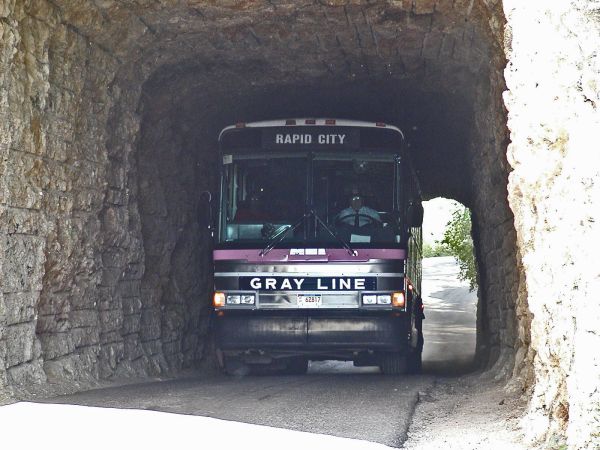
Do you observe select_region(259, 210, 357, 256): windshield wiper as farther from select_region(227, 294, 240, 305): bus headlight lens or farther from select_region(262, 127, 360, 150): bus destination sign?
select_region(262, 127, 360, 150): bus destination sign

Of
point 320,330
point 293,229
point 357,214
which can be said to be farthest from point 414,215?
point 320,330

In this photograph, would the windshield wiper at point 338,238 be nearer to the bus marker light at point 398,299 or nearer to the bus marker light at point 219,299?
the bus marker light at point 398,299

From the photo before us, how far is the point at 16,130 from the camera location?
29.4ft

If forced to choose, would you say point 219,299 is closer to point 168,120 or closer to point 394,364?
point 394,364

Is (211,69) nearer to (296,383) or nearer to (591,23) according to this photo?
(296,383)

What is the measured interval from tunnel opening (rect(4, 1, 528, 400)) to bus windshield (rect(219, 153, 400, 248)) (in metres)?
1.42

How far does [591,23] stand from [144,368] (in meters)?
7.88

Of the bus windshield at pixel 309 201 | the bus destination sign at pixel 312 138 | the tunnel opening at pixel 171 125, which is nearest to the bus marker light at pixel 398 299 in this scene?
the bus windshield at pixel 309 201

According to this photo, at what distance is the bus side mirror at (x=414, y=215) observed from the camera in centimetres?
1174

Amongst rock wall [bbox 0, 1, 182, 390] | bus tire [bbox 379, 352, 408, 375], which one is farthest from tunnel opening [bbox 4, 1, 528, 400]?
bus tire [bbox 379, 352, 408, 375]

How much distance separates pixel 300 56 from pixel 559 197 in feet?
22.1

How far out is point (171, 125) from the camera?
44.0ft

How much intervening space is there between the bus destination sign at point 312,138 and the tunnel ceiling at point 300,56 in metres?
1.10

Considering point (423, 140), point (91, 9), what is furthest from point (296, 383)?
point (423, 140)
